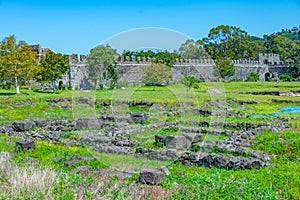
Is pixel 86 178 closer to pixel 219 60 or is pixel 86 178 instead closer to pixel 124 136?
pixel 124 136

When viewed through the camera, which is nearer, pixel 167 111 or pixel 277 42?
pixel 167 111

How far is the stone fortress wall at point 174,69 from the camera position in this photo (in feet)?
122

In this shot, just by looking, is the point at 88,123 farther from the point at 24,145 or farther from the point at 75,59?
the point at 75,59

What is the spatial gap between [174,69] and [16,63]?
15844 millimetres

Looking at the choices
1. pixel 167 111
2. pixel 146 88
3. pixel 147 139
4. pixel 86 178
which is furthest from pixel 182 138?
pixel 146 88

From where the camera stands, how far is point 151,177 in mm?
8578

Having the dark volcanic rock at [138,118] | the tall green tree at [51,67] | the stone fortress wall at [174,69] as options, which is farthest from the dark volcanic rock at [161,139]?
the tall green tree at [51,67]

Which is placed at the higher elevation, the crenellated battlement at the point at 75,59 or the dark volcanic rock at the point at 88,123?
the crenellated battlement at the point at 75,59

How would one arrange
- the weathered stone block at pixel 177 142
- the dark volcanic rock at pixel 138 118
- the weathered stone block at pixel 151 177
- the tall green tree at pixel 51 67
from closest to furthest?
the weathered stone block at pixel 151 177
the weathered stone block at pixel 177 142
the dark volcanic rock at pixel 138 118
the tall green tree at pixel 51 67

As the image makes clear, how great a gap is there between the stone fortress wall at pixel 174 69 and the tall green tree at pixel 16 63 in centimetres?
700

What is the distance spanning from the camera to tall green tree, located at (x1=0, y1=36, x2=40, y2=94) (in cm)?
3203

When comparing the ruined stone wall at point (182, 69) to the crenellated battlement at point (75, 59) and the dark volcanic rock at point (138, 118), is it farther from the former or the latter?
the dark volcanic rock at point (138, 118)

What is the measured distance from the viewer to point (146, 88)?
1519 inches

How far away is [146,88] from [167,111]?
13.9 meters
